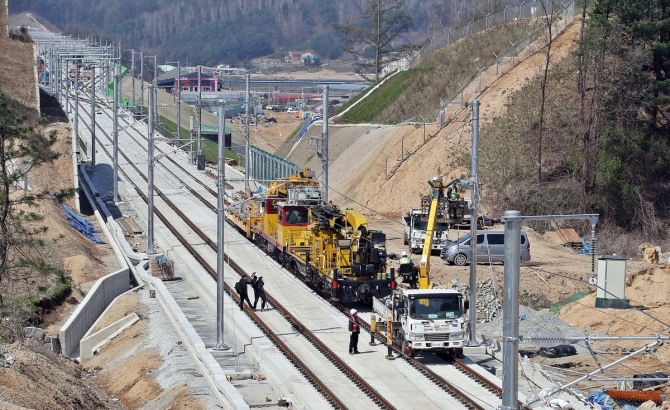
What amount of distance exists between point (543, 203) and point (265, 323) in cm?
2683

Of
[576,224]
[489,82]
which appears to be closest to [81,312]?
[576,224]

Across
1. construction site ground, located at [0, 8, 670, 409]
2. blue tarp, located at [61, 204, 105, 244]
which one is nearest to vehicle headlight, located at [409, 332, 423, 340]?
construction site ground, located at [0, 8, 670, 409]

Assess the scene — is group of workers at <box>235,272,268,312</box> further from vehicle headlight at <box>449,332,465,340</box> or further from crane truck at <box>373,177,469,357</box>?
vehicle headlight at <box>449,332,465,340</box>

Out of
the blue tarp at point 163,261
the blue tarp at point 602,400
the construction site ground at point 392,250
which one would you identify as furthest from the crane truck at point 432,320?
the blue tarp at point 163,261

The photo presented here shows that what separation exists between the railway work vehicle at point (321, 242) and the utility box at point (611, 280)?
7.04 meters

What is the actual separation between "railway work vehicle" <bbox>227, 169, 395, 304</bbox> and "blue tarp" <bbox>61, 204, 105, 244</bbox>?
11806 millimetres

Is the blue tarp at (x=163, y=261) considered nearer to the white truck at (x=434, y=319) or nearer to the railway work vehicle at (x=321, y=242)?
the railway work vehicle at (x=321, y=242)

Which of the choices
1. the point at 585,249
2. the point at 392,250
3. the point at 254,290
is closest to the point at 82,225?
the point at 392,250

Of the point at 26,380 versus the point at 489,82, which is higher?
the point at 489,82

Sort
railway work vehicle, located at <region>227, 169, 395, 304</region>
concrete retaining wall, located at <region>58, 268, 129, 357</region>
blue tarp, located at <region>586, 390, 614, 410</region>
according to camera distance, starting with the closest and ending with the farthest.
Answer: blue tarp, located at <region>586, 390, 614, 410</region>, railway work vehicle, located at <region>227, 169, 395, 304</region>, concrete retaining wall, located at <region>58, 268, 129, 357</region>

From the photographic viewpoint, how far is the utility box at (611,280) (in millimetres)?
39781

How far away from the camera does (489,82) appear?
74562mm

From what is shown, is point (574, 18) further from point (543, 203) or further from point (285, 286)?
point (285, 286)

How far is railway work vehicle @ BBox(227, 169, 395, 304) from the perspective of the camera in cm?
4044
